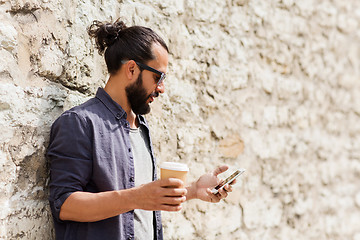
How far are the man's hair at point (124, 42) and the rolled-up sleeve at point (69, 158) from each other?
381mm

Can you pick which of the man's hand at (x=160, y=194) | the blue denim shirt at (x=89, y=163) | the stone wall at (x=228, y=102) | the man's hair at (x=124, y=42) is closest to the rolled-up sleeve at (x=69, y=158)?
the blue denim shirt at (x=89, y=163)

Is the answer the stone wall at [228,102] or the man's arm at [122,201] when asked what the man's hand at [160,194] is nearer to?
the man's arm at [122,201]

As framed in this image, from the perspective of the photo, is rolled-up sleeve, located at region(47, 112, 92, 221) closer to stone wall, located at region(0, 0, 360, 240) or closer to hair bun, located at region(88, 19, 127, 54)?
stone wall, located at region(0, 0, 360, 240)

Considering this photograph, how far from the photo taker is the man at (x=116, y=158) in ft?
5.23

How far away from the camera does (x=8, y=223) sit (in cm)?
164

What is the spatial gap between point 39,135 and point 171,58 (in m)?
1.18

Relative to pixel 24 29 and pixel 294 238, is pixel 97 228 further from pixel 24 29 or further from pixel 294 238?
pixel 294 238

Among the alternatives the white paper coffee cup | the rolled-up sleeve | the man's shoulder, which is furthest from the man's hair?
the white paper coffee cup

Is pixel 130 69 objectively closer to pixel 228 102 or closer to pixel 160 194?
pixel 160 194

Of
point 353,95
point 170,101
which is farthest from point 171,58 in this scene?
point 353,95

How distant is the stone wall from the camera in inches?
68.4

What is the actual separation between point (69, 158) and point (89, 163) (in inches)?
3.2

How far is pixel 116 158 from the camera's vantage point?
5.78ft

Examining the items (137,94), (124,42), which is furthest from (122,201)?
(124,42)
